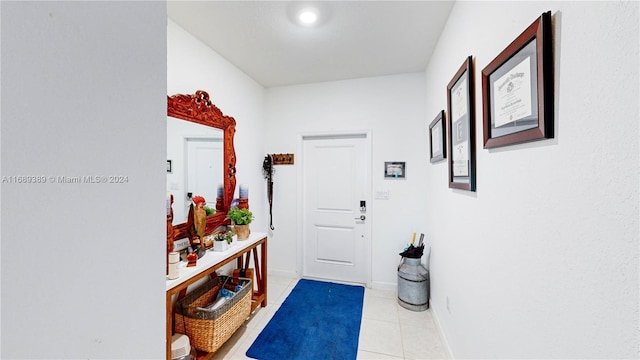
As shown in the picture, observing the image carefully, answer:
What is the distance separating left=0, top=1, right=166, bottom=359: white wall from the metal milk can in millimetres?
2321

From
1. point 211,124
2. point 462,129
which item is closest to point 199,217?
point 211,124

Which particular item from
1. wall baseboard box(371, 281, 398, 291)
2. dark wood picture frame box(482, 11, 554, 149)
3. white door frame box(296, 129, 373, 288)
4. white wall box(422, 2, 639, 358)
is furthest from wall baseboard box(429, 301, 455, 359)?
dark wood picture frame box(482, 11, 554, 149)

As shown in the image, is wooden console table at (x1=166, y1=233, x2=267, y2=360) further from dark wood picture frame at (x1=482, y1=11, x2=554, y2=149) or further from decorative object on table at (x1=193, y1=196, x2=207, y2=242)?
dark wood picture frame at (x1=482, y1=11, x2=554, y2=149)

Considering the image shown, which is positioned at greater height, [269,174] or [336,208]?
[269,174]

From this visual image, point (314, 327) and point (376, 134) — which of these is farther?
point (376, 134)

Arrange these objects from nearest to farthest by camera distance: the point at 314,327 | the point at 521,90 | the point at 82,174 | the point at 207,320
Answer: the point at 82,174 → the point at 521,90 → the point at 207,320 → the point at 314,327

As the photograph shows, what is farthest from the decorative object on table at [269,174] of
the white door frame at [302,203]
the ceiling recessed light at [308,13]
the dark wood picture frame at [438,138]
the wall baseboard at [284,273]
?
the dark wood picture frame at [438,138]

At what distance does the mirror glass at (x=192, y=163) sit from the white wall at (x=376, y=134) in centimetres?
102

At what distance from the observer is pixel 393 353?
1849 mm

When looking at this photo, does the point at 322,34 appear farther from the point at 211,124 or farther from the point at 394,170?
the point at 394,170

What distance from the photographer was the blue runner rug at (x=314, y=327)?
1.85 metres

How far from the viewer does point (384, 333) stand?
2.08 metres

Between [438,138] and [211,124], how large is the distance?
2.00m

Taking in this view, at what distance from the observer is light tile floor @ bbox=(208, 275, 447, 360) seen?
1843 millimetres
